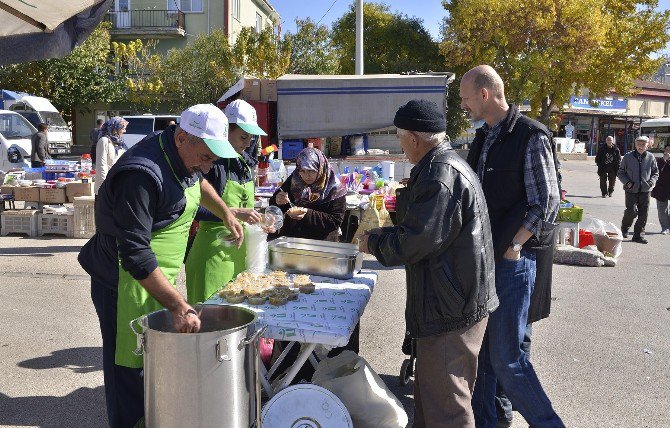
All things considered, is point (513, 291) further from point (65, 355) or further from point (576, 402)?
point (65, 355)

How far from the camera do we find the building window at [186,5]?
3600 cm

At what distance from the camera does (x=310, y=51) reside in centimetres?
3070

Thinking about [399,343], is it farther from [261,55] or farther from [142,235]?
[261,55]

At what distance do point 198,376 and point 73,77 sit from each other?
30695mm

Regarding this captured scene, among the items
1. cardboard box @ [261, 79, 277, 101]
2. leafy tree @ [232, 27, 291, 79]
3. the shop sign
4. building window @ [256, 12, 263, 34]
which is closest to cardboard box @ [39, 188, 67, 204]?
cardboard box @ [261, 79, 277, 101]

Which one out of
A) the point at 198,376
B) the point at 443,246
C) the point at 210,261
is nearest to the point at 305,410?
the point at 198,376

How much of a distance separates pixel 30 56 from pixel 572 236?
8485 millimetres

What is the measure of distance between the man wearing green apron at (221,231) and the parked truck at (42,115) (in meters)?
20.9

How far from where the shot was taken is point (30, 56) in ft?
12.0

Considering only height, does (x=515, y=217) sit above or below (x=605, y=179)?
above

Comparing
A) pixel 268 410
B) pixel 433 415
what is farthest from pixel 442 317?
pixel 268 410

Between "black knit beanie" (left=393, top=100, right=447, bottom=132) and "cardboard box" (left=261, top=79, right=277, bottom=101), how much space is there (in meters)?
10.2

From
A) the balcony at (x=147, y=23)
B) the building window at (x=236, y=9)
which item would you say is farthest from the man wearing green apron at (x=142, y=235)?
the building window at (x=236, y=9)

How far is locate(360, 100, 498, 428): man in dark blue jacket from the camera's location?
285 centimetres
